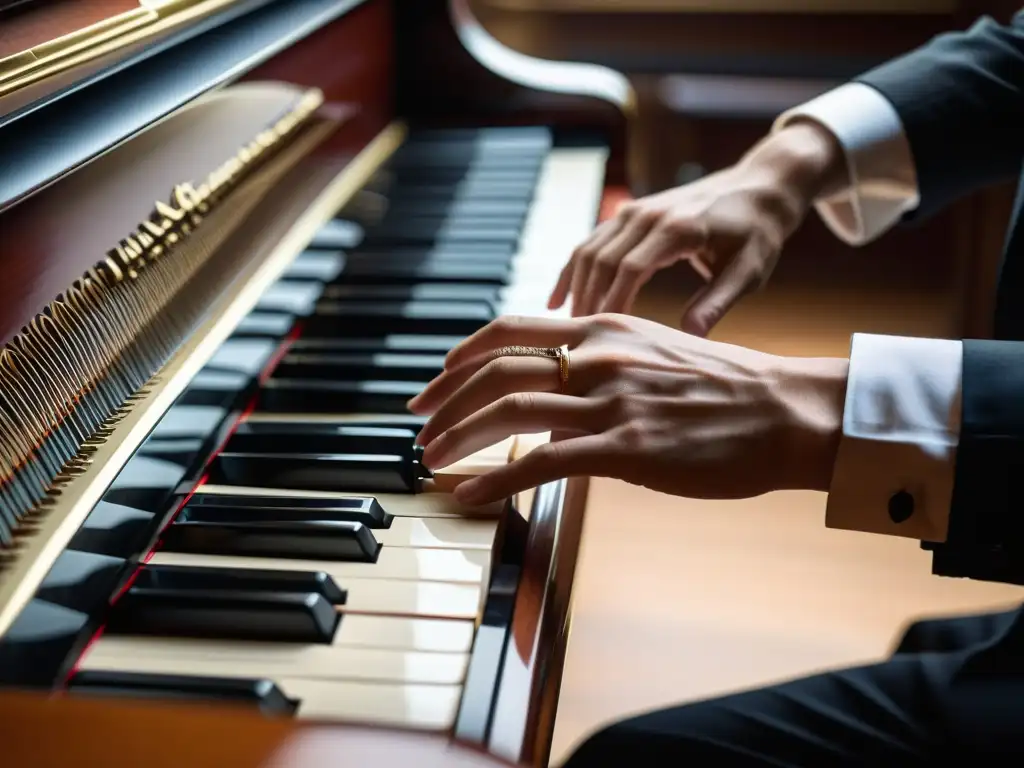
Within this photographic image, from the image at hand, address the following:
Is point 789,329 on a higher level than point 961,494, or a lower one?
lower

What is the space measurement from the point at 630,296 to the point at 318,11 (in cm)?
50

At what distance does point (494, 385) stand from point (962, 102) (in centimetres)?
77

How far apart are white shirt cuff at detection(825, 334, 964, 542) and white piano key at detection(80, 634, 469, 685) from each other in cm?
34

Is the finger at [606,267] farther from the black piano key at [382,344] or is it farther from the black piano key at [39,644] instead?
the black piano key at [39,644]

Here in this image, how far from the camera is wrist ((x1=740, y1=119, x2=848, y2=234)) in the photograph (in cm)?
117

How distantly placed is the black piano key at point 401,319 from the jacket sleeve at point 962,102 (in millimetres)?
566

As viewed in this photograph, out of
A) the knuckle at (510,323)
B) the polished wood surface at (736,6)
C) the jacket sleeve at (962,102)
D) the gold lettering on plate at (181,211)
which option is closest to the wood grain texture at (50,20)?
the gold lettering on plate at (181,211)

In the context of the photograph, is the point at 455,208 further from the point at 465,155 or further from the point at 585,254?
the point at 585,254

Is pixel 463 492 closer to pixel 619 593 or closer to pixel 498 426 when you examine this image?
pixel 498 426

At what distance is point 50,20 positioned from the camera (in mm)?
804

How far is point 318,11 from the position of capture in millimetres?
1200

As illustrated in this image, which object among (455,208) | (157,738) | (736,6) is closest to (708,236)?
(455,208)

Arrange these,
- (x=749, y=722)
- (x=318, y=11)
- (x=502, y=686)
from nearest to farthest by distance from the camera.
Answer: (x=502, y=686) < (x=749, y=722) < (x=318, y=11)

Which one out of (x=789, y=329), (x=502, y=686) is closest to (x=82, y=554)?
(x=502, y=686)
